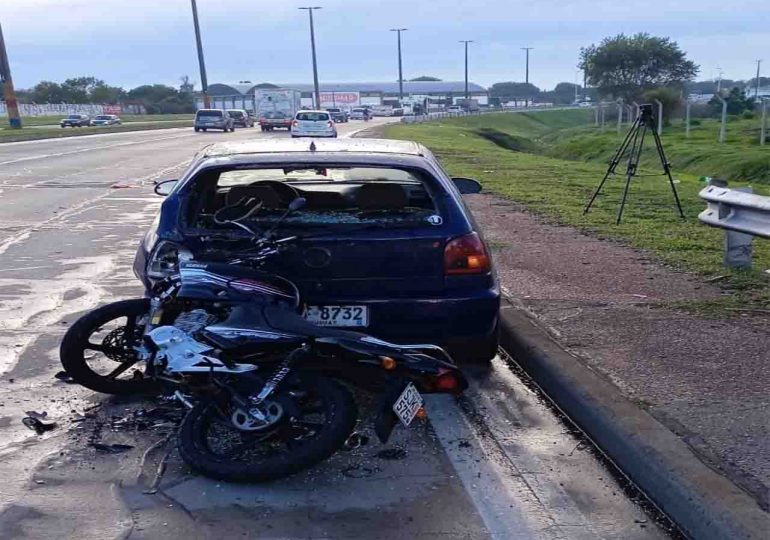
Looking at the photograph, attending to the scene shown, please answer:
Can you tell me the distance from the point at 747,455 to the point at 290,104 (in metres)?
64.8

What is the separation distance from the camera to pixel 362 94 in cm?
16112

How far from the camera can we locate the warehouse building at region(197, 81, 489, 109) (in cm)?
13688

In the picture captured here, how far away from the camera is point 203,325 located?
5.01 m

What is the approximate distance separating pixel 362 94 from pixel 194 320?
6252 inches

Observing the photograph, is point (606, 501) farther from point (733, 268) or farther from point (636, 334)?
point (733, 268)

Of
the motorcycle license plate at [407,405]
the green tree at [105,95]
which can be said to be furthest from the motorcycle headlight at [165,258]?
the green tree at [105,95]

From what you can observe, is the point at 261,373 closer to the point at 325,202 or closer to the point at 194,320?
the point at 194,320

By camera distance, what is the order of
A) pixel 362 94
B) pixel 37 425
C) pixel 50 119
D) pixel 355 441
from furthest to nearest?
pixel 362 94 → pixel 50 119 → pixel 37 425 → pixel 355 441

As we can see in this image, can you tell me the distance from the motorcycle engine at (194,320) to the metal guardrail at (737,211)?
16.7ft

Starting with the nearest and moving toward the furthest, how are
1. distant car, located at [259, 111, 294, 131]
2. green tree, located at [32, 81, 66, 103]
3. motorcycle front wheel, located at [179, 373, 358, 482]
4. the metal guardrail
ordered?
motorcycle front wheel, located at [179, 373, 358, 482]
the metal guardrail
distant car, located at [259, 111, 294, 131]
green tree, located at [32, 81, 66, 103]

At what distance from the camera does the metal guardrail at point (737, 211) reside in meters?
8.22

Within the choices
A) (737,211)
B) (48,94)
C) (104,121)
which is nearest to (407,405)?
(737,211)

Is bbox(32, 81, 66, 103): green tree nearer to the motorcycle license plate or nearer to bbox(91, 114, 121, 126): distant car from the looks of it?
bbox(91, 114, 121, 126): distant car

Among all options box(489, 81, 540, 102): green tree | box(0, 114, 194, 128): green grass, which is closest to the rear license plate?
box(0, 114, 194, 128): green grass
